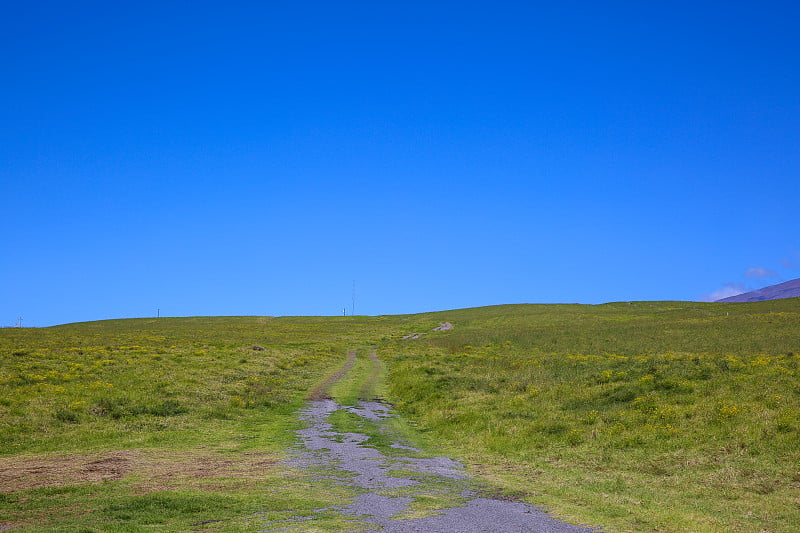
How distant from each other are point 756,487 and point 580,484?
4.36m

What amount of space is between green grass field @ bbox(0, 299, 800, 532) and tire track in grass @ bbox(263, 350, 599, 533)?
28.0 inches

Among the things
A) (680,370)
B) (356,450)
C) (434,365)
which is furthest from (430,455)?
(434,365)

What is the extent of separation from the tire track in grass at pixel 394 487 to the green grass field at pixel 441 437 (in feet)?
2.34

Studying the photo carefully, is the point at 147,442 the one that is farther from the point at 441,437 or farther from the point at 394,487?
the point at 394,487

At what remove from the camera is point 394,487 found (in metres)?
16.0

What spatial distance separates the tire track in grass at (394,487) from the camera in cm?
1205

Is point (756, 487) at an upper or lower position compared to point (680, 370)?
lower

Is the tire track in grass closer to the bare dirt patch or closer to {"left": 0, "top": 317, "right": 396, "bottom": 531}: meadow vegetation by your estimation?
{"left": 0, "top": 317, "right": 396, "bottom": 531}: meadow vegetation

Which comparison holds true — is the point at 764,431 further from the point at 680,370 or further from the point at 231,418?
the point at 231,418

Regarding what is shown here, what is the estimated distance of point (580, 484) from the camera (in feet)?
54.6

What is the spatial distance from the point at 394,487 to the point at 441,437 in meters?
10.9

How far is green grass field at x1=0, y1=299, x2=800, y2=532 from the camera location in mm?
13773

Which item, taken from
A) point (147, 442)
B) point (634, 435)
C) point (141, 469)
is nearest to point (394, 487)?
point (141, 469)

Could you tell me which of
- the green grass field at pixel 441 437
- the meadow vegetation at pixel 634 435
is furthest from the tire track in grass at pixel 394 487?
the meadow vegetation at pixel 634 435
